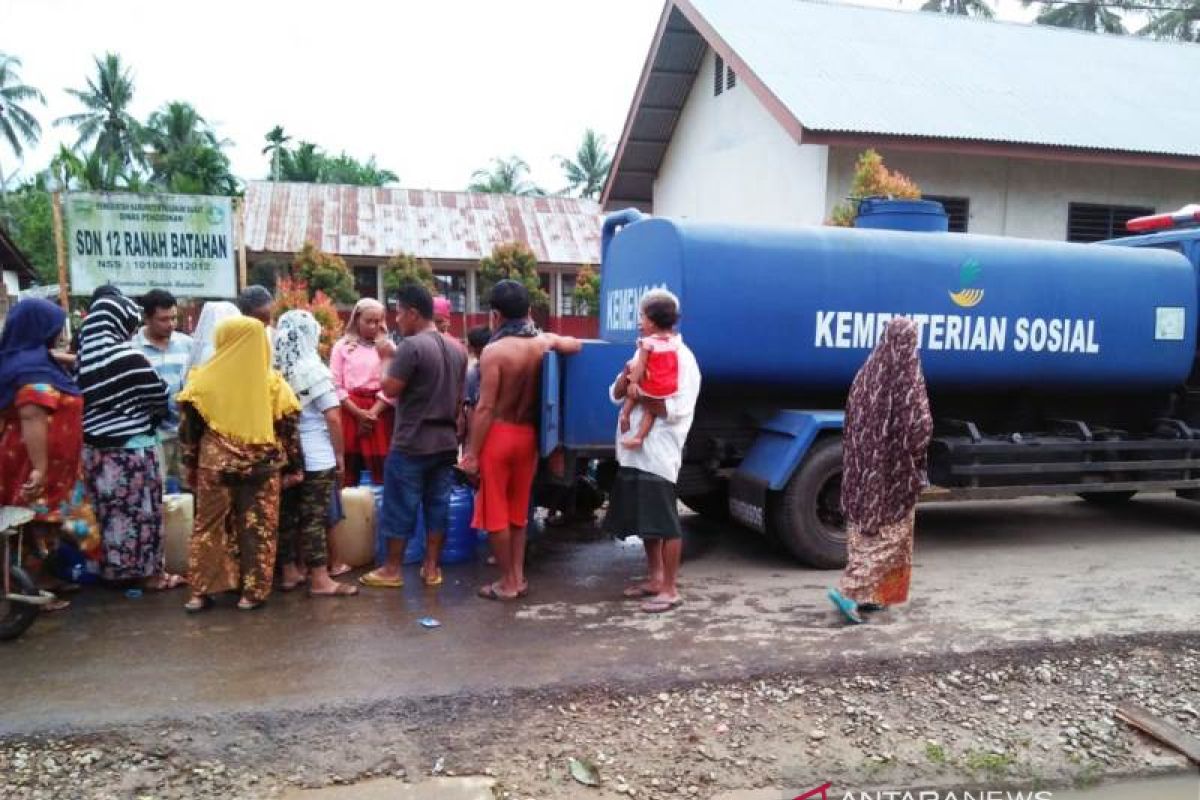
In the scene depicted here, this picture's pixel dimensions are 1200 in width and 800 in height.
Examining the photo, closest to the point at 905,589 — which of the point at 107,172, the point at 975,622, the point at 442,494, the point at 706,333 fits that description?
the point at 975,622

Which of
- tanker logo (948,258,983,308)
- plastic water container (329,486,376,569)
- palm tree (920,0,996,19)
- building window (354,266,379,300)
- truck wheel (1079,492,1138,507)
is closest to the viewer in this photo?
plastic water container (329,486,376,569)

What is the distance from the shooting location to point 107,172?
3053cm

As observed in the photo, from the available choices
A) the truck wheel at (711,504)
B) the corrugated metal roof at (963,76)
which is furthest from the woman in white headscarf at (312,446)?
the corrugated metal roof at (963,76)

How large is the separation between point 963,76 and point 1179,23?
3188cm

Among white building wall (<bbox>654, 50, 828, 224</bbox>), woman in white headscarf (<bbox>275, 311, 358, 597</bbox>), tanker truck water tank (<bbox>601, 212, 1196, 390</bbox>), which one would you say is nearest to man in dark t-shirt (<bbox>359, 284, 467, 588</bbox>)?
woman in white headscarf (<bbox>275, 311, 358, 597</bbox>)

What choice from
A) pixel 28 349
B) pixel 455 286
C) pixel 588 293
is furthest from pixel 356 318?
pixel 455 286

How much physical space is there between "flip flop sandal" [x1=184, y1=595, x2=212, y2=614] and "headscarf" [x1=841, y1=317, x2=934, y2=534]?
3.37m

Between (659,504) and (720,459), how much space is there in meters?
1.27

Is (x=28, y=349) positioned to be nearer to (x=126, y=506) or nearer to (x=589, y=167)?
(x=126, y=506)

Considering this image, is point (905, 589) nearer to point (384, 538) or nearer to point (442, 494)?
point (442, 494)

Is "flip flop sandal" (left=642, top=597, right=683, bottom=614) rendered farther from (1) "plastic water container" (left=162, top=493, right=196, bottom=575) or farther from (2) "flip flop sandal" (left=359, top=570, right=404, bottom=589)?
(1) "plastic water container" (left=162, top=493, right=196, bottom=575)

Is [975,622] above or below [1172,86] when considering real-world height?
below

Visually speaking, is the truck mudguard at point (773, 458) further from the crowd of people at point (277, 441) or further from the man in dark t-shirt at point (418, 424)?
the man in dark t-shirt at point (418, 424)

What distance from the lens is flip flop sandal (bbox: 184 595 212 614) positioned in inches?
174
